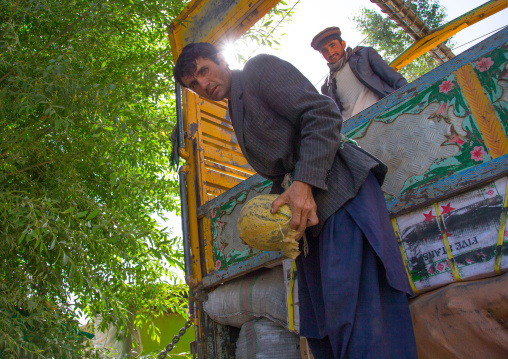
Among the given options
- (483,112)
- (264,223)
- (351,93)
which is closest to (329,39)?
(351,93)

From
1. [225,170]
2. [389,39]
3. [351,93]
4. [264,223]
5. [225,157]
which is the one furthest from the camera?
[389,39]

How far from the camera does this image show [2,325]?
3656mm

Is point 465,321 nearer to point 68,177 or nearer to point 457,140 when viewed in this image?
point 457,140

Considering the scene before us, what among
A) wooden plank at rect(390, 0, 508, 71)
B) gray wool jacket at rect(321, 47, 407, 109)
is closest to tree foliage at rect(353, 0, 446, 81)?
wooden plank at rect(390, 0, 508, 71)

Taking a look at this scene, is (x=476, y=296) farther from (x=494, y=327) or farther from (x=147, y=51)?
(x=147, y=51)

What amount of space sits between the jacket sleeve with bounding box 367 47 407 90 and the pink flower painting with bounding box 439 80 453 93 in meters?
1.18

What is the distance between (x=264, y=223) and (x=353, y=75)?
257cm

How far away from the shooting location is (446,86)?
2240 mm

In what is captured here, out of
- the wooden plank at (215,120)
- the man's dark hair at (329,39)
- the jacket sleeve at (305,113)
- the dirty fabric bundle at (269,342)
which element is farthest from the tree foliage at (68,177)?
the jacket sleeve at (305,113)

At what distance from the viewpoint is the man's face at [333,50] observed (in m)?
4.03

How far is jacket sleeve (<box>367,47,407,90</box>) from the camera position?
11.3 ft

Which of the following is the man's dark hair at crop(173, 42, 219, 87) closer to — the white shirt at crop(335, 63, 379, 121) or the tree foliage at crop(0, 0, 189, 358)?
the white shirt at crop(335, 63, 379, 121)

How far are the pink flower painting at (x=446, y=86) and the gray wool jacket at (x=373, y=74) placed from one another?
117 centimetres

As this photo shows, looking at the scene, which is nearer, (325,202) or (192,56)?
(325,202)
